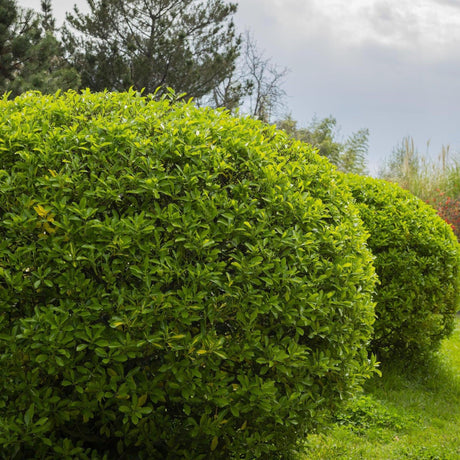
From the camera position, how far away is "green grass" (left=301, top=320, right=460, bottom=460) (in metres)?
4.30

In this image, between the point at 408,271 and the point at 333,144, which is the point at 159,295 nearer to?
the point at 408,271

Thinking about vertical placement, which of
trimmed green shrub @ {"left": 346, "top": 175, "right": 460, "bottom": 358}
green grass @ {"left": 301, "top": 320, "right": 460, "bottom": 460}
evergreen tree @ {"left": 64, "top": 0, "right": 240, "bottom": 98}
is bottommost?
green grass @ {"left": 301, "top": 320, "right": 460, "bottom": 460}

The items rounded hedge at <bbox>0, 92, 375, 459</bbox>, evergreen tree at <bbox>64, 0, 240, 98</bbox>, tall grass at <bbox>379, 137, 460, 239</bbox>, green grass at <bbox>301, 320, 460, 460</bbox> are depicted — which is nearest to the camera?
rounded hedge at <bbox>0, 92, 375, 459</bbox>

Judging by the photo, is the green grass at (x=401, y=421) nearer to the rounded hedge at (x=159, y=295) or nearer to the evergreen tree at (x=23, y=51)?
the rounded hedge at (x=159, y=295)

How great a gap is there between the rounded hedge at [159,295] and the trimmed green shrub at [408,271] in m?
2.95

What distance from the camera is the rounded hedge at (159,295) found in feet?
9.44


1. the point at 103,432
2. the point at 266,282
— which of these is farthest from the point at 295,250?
the point at 103,432

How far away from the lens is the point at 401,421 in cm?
493

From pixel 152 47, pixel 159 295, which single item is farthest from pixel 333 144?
pixel 159 295

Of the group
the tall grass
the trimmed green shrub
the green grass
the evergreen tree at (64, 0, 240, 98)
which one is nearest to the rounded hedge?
the green grass

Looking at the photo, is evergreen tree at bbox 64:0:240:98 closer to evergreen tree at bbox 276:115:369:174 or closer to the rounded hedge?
evergreen tree at bbox 276:115:369:174

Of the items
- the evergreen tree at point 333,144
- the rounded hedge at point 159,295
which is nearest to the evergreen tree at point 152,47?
the evergreen tree at point 333,144

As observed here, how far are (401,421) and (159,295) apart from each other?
3.20 m

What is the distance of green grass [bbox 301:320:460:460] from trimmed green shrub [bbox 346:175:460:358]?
45cm
